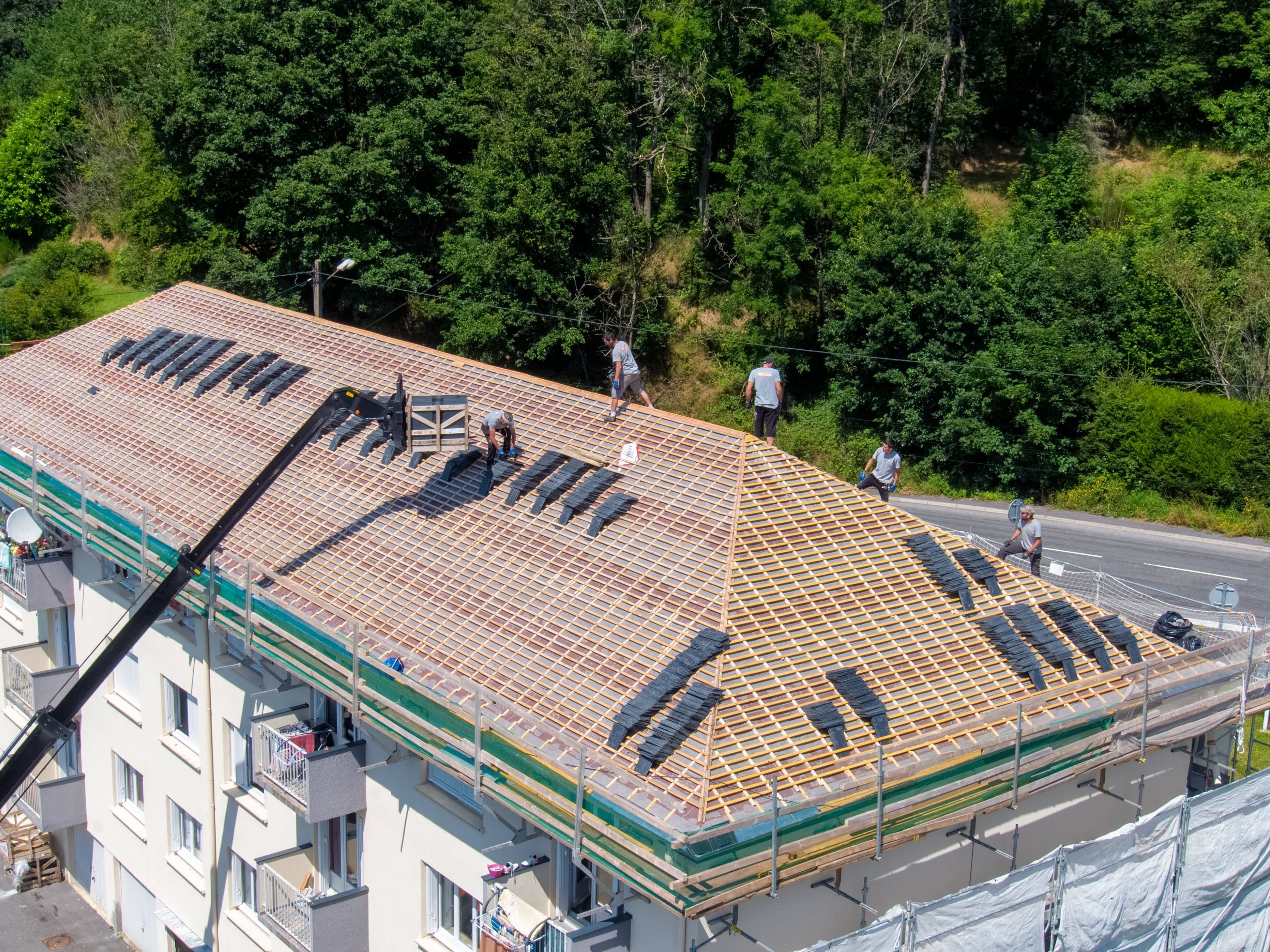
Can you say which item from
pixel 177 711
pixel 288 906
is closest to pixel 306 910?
pixel 288 906

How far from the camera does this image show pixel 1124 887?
15.8m

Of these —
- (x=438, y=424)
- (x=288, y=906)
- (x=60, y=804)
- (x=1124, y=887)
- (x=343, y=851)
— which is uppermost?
(x=438, y=424)

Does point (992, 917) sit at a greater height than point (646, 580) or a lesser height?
lesser

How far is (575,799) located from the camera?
1296cm

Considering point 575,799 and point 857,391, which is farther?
point 857,391

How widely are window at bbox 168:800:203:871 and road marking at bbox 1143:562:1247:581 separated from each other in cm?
2663

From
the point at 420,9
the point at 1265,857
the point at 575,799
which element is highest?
the point at 420,9

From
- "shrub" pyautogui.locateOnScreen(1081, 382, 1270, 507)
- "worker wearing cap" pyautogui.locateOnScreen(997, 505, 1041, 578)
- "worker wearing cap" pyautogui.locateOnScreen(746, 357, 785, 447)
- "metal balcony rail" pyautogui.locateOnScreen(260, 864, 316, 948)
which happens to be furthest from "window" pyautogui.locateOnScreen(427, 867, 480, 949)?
"shrub" pyautogui.locateOnScreen(1081, 382, 1270, 507)

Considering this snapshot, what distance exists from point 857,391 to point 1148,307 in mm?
11015

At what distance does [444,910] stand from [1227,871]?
35.2 feet

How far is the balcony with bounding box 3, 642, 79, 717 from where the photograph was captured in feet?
78.7

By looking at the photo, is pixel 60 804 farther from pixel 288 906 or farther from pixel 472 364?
pixel 472 364

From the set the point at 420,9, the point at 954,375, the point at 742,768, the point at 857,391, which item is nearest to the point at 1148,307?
the point at 954,375

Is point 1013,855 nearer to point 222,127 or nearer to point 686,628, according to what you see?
point 686,628
